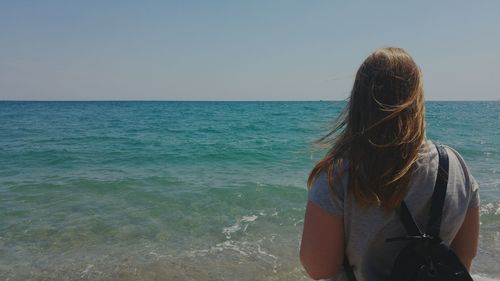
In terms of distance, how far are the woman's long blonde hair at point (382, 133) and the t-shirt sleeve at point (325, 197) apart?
0.07 feet

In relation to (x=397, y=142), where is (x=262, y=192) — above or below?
below

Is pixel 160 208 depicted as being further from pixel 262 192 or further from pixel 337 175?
pixel 337 175

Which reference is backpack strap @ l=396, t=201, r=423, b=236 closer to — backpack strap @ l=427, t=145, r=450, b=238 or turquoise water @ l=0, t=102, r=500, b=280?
backpack strap @ l=427, t=145, r=450, b=238

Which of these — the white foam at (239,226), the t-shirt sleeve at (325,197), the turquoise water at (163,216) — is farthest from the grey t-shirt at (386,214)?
the white foam at (239,226)

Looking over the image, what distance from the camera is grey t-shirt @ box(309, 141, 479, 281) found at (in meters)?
1.61

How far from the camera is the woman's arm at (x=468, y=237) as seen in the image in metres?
1.80

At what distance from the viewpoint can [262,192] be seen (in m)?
9.59

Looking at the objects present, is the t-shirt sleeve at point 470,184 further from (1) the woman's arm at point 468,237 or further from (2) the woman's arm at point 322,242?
(2) the woman's arm at point 322,242

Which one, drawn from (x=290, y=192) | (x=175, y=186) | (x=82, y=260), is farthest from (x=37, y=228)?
(x=290, y=192)

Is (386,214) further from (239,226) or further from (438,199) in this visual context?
(239,226)

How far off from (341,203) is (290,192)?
801 cm

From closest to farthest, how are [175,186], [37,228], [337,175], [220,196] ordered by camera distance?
[337,175] → [37,228] → [220,196] → [175,186]

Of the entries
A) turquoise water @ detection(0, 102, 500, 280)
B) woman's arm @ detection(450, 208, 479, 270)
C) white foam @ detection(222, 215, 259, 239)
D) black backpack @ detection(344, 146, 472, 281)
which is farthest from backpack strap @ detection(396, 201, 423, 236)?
white foam @ detection(222, 215, 259, 239)

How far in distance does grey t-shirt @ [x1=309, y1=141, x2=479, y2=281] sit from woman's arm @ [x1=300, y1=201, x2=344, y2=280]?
3 centimetres
